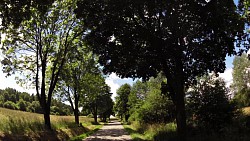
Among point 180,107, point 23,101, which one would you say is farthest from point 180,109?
point 23,101

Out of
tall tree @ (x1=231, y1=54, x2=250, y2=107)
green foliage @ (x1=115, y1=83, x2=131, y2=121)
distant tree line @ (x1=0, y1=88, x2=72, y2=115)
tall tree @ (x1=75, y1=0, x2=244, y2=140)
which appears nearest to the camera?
tall tree @ (x1=75, y1=0, x2=244, y2=140)

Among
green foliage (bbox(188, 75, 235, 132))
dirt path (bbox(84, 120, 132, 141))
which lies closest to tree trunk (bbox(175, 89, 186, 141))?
green foliage (bbox(188, 75, 235, 132))

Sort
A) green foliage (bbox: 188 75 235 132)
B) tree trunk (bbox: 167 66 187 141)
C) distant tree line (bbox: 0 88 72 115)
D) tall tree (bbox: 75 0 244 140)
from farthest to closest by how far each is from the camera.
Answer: distant tree line (bbox: 0 88 72 115)
green foliage (bbox: 188 75 235 132)
tree trunk (bbox: 167 66 187 141)
tall tree (bbox: 75 0 244 140)

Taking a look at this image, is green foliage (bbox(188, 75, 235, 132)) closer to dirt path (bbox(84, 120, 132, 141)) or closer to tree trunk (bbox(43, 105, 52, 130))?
dirt path (bbox(84, 120, 132, 141))

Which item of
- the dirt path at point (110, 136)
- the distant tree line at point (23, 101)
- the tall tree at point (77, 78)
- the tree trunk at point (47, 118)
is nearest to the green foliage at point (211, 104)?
the dirt path at point (110, 136)

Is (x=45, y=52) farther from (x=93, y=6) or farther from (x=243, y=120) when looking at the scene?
(x=243, y=120)

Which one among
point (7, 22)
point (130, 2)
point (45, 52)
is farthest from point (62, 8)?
point (7, 22)

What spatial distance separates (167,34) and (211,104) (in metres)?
5.50

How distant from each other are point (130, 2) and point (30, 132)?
11.1 metres

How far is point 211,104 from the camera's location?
18.1 metres

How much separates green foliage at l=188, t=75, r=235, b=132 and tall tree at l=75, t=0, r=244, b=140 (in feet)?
3.91

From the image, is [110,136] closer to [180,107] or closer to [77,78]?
[180,107]

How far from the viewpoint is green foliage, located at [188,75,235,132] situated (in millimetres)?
17625

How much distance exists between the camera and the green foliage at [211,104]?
1762 cm
